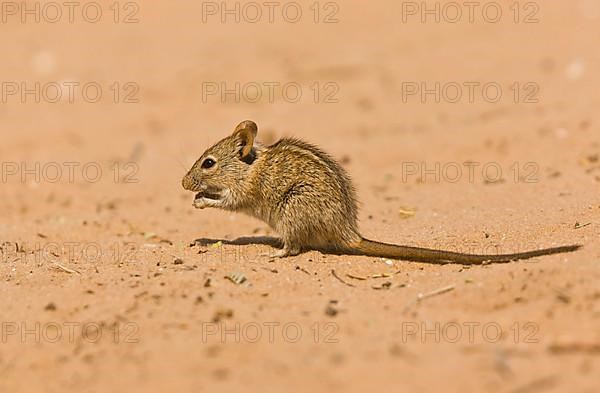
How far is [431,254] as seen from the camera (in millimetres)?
5508

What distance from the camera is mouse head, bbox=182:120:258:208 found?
6.33 metres

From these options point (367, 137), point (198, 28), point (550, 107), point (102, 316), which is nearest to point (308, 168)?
point (102, 316)

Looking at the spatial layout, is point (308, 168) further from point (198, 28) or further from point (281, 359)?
point (198, 28)

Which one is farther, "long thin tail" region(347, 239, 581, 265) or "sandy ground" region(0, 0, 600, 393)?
"long thin tail" region(347, 239, 581, 265)

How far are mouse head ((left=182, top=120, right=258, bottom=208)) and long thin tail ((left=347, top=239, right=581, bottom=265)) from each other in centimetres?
102

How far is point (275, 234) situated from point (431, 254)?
6.17 ft

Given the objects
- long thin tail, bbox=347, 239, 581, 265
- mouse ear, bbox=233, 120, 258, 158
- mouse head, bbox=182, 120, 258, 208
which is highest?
mouse ear, bbox=233, 120, 258, 158

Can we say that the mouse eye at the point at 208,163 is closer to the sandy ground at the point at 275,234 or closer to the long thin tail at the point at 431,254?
the sandy ground at the point at 275,234

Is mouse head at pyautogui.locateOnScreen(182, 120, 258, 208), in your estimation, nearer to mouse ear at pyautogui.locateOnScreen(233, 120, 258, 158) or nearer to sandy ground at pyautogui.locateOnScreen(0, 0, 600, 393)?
mouse ear at pyautogui.locateOnScreen(233, 120, 258, 158)

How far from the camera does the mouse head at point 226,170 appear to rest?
20.8 feet

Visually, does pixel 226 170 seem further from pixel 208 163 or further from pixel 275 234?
pixel 275 234

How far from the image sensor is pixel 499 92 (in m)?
11.1

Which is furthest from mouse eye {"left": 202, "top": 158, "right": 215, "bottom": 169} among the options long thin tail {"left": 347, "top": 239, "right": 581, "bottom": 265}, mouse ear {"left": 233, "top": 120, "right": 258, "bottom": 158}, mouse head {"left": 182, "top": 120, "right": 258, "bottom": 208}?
long thin tail {"left": 347, "top": 239, "right": 581, "bottom": 265}

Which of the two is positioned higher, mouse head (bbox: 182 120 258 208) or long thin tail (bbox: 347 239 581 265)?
mouse head (bbox: 182 120 258 208)
